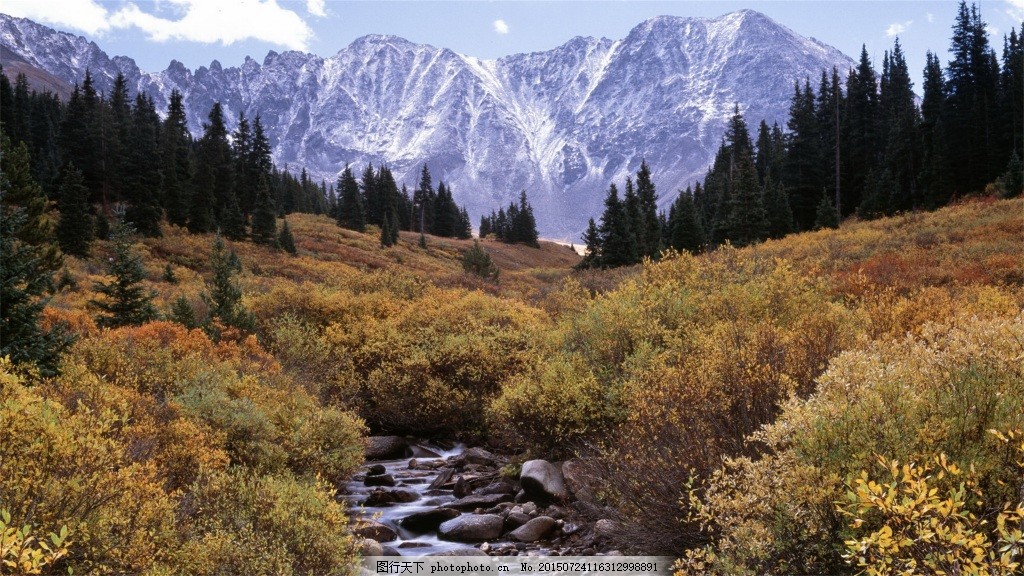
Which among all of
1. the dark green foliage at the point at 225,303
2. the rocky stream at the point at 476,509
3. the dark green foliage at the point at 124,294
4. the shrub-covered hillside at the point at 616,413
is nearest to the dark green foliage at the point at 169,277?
the shrub-covered hillside at the point at 616,413

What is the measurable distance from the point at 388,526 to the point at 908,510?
35.0 ft

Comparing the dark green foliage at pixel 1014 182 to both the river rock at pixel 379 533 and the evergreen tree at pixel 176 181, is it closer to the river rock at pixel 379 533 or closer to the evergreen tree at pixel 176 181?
the river rock at pixel 379 533

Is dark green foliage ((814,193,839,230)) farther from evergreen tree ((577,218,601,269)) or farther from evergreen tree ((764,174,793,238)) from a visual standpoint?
evergreen tree ((577,218,601,269))

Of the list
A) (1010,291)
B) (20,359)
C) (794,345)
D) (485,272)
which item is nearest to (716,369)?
(794,345)

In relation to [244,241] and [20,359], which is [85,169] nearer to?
[244,241]

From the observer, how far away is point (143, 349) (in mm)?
14508

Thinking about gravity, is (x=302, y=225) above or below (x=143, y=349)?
above

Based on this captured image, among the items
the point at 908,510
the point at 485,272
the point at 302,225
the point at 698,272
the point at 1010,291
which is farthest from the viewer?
the point at 302,225

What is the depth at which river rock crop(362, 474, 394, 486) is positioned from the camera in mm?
15805

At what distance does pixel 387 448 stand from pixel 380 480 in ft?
8.92

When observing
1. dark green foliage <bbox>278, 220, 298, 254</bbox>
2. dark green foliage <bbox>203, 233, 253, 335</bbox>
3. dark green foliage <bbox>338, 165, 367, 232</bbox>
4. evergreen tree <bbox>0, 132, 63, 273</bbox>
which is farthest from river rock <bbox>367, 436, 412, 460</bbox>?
dark green foliage <bbox>338, 165, 367, 232</bbox>

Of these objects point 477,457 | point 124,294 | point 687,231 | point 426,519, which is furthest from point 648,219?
point 426,519

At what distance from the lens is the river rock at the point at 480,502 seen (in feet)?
46.5

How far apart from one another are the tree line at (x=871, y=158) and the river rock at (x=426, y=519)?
39.2 meters
